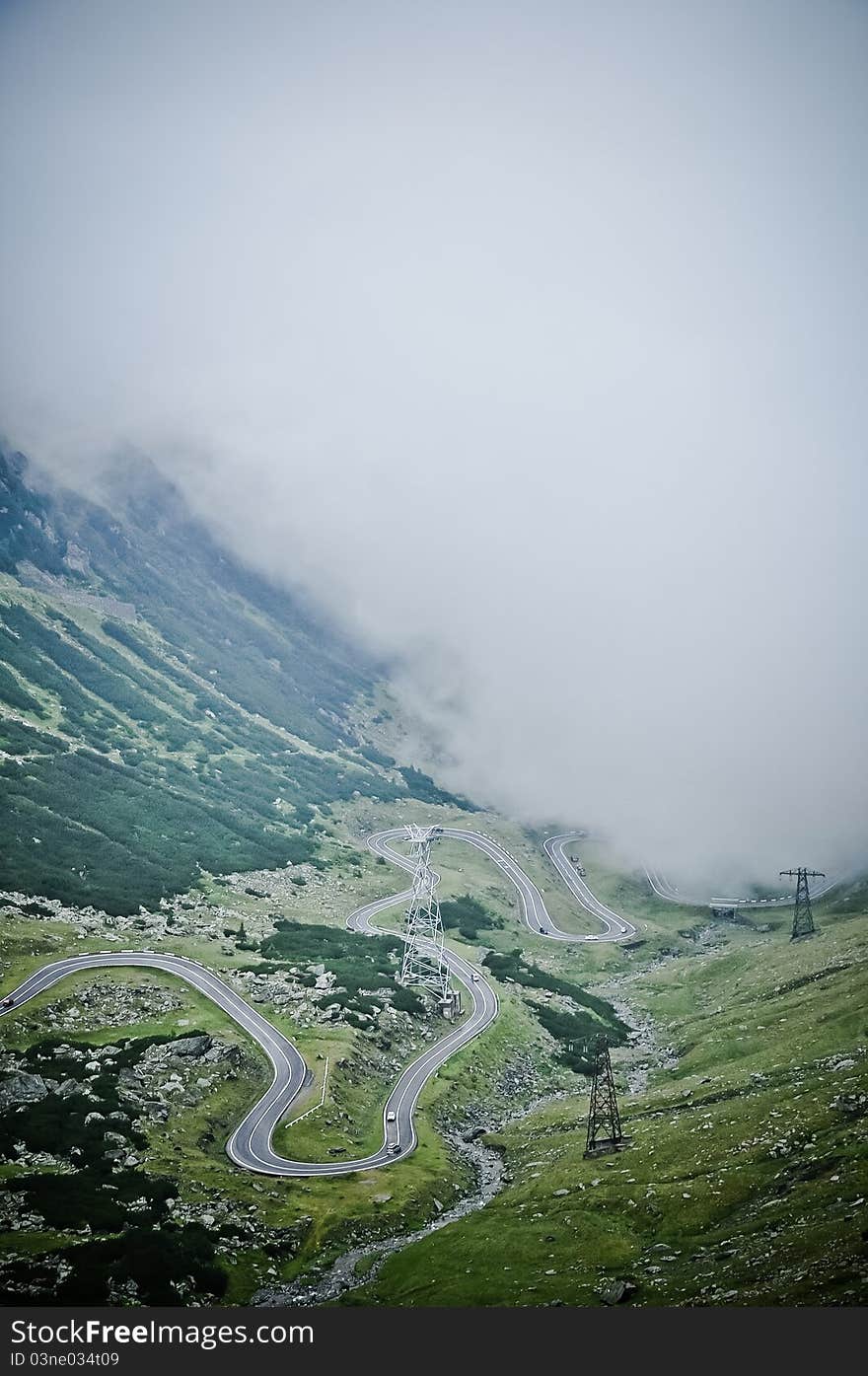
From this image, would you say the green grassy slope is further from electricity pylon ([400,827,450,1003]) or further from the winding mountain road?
electricity pylon ([400,827,450,1003])

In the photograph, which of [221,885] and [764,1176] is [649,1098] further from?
[221,885]

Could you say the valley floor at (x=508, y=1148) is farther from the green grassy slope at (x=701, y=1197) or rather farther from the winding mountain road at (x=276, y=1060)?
the winding mountain road at (x=276, y=1060)

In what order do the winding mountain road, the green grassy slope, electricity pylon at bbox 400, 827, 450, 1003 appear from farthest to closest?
1. electricity pylon at bbox 400, 827, 450, 1003
2. the winding mountain road
3. the green grassy slope

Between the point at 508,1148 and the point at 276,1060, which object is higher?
the point at 276,1060

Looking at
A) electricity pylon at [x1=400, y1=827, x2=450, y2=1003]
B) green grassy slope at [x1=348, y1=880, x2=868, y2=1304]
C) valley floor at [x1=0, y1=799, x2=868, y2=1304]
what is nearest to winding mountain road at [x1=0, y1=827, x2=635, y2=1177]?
valley floor at [x1=0, y1=799, x2=868, y2=1304]

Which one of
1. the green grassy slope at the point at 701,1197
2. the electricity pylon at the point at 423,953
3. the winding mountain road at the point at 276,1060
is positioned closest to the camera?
the green grassy slope at the point at 701,1197

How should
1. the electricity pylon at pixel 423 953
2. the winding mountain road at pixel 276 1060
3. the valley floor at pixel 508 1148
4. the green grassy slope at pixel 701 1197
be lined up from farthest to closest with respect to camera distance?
the electricity pylon at pixel 423 953 < the winding mountain road at pixel 276 1060 < the valley floor at pixel 508 1148 < the green grassy slope at pixel 701 1197

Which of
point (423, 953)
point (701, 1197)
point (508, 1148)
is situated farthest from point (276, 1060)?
point (701, 1197)

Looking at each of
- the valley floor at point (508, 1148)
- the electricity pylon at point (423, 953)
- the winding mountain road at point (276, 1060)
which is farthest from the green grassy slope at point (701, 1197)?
the electricity pylon at point (423, 953)

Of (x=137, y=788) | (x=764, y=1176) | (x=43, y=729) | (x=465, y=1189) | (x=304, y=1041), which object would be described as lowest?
(x=465, y=1189)

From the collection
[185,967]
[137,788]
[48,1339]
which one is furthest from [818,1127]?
[137,788]

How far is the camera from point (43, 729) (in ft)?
569

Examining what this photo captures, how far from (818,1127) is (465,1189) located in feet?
97.4

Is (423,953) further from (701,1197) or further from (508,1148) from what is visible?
(701,1197)
